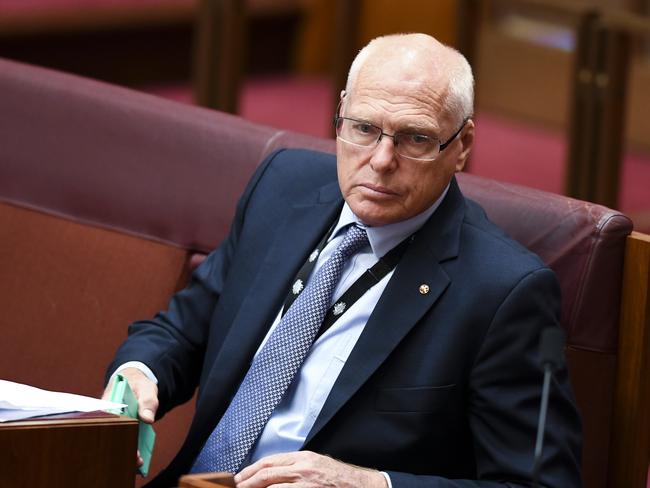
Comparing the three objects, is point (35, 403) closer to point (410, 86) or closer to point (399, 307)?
point (399, 307)

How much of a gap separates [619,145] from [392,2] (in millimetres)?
2791

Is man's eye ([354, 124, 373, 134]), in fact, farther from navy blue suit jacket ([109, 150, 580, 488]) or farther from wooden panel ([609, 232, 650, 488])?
wooden panel ([609, 232, 650, 488])

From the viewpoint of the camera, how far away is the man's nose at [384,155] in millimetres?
2293

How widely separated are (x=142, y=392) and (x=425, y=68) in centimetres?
71

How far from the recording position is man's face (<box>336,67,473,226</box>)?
7.52ft

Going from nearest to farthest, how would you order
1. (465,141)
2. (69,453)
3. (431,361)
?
(69,453), (431,361), (465,141)

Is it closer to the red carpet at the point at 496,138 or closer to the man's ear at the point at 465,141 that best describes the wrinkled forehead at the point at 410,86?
the man's ear at the point at 465,141

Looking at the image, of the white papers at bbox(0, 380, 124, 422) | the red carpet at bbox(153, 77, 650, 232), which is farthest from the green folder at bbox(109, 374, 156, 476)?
the red carpet at bbox(153, 77, 650, 232)

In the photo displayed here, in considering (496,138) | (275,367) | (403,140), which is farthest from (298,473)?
(496,138)

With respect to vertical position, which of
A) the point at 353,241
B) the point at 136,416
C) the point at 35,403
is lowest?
the point at 136,416

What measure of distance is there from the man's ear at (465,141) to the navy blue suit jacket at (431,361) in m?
0.06

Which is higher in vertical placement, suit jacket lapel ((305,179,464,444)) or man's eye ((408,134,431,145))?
man's eye ((408,134,431,145))

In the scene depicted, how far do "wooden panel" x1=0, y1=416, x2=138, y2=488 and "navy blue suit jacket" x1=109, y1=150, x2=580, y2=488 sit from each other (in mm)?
378

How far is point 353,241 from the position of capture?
7.82 feet
